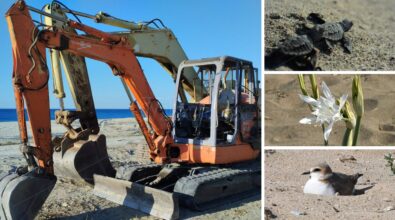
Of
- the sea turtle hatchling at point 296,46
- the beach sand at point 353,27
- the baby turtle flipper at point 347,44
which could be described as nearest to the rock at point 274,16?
the beach sand at point 353,27

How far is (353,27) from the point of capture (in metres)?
2.37

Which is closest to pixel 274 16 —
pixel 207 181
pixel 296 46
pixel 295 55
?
pixel 296 46

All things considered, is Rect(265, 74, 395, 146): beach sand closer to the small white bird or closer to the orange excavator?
the small white bird

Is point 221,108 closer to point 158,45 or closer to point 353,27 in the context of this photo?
point 158,45

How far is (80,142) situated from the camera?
22.6 ft

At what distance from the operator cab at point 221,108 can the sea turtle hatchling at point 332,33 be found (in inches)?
140

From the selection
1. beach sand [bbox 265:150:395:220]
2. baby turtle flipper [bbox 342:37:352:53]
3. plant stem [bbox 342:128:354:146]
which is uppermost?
baby turtle flipper [bbox 342:37:352:53]

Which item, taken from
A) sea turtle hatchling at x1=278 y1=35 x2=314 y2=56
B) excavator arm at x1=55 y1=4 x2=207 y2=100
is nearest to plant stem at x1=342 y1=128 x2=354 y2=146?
sea turtle hatchling at x1=278 y1=35 x2=314 y2=56

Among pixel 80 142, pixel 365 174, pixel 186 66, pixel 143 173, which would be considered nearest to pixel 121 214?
pixel 143 173

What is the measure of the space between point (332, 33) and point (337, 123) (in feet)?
2.85

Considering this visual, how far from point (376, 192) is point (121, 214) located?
4.20 m

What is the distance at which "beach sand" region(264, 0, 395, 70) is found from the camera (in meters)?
1.99

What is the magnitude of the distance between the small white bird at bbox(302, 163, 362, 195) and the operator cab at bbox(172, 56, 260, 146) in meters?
4.02

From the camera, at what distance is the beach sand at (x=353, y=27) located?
78.4 inches
